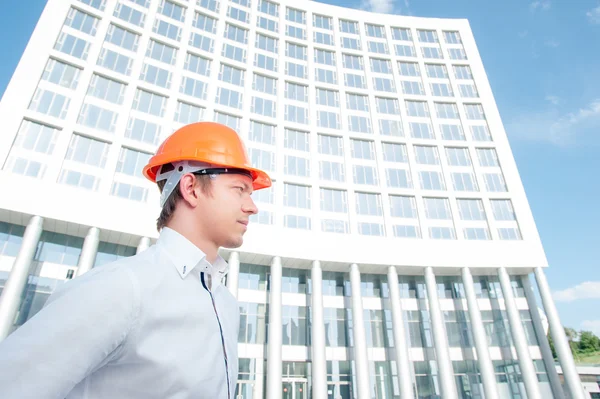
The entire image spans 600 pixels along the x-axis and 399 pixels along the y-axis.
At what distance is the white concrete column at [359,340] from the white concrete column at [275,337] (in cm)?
612

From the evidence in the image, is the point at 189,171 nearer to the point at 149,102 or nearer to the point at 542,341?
the point at 149,102

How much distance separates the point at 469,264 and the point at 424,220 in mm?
5566

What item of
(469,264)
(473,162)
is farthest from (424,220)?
(473,162)

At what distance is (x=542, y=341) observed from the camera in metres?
29.4

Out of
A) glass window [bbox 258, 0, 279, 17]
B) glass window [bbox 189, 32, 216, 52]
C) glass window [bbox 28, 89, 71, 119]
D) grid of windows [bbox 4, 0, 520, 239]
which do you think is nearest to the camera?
glass window [bbox 28, 89, 71, 119]

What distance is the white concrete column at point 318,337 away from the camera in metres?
25.2

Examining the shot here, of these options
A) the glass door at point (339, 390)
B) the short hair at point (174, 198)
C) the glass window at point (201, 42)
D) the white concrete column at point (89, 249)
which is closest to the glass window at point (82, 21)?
the glass window at point (201, 42)

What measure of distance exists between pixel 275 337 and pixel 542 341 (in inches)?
927

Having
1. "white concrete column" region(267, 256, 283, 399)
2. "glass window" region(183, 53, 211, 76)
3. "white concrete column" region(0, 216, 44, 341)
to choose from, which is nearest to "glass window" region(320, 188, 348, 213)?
"white concrete column" region(267, 256, 283, 399)

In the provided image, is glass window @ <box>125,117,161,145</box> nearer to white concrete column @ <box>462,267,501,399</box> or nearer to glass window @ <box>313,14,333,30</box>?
glass window @ <box>313,14,333,30</box>

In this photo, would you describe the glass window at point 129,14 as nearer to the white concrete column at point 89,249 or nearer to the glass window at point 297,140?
the glass window at point 297,140

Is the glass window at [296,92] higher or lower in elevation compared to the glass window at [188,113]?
higher

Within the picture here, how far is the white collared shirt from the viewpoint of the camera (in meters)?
1.05

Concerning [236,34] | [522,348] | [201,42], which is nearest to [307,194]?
[201,42]
